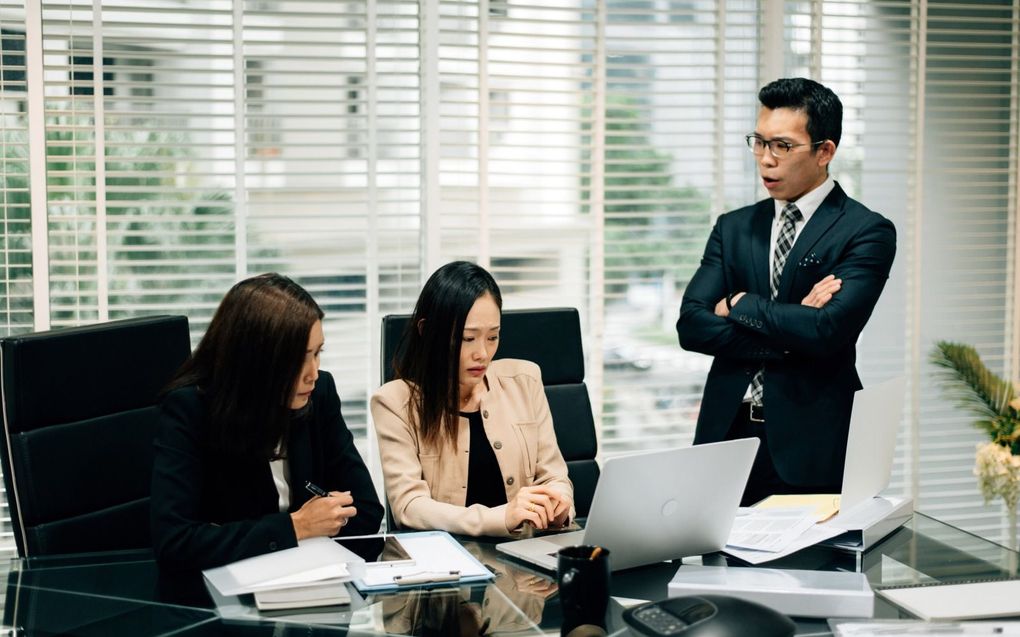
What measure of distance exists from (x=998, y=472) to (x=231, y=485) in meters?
2.40

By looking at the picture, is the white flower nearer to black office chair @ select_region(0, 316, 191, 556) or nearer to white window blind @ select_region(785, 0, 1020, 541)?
white window blind @ select_region(785, 0, 1020, 541)

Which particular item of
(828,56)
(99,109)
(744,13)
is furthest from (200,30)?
(828,56)

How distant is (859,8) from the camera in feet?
11.6

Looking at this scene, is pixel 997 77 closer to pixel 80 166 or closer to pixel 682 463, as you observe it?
pixel 682 463

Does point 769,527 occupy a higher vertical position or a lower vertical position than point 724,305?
lower

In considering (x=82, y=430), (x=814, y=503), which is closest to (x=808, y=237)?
(x=814, y=503)

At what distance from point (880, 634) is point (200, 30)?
257 centimetres

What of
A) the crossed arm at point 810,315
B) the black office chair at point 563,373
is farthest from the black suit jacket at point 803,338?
the black office chair at point 563,373

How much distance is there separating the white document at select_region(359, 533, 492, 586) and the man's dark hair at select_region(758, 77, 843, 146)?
4.61 ft

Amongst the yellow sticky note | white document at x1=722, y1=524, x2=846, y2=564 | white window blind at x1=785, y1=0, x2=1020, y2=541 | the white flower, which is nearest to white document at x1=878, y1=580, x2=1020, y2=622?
white document at x1=722, y1=524, x2=846, y2=564

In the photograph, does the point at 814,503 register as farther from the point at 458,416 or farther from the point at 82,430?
the point at 82,430

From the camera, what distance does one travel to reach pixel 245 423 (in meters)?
1.91

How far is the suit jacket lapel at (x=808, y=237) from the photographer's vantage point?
257 cm

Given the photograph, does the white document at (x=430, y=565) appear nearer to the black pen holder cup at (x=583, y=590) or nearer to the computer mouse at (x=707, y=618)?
the black pen holder cup at (x=583, y=590)
